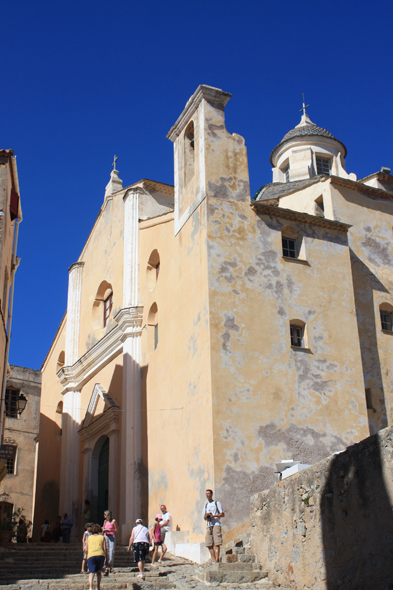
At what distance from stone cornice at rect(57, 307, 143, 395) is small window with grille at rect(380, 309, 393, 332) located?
726 cm

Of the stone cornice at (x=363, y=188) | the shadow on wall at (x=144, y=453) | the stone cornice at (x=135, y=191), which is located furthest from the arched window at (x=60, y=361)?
the stone cornice at (x=363, y=188)

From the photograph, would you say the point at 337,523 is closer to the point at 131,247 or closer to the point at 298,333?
the point at 298,333

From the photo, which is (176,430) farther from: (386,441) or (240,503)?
(386,441)

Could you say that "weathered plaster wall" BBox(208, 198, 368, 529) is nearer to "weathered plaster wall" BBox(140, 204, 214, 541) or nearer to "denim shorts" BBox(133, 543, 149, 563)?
"weathered plaster wall" BBox(140, 204, 214, 541)

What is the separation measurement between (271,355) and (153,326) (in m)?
5.18

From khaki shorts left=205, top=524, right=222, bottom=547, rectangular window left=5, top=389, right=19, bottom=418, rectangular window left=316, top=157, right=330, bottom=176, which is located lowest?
khaki shorts left=205, top=524, right=222, bottom=547

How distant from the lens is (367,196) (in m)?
21.0

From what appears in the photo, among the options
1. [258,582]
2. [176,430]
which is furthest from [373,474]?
[176,430]

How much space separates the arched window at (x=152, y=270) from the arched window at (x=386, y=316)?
273 inches

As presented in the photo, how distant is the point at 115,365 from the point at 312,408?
26.6 ft

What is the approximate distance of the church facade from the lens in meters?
15.5

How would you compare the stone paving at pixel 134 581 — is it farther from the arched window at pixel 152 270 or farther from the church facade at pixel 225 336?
the arched window at pixel 152 270

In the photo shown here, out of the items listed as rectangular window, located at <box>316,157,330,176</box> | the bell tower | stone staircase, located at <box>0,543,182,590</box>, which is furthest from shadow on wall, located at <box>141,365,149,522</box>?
rectangular window, located at <box>316,157,330,176</box>

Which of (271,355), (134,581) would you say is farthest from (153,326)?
(134,581)
